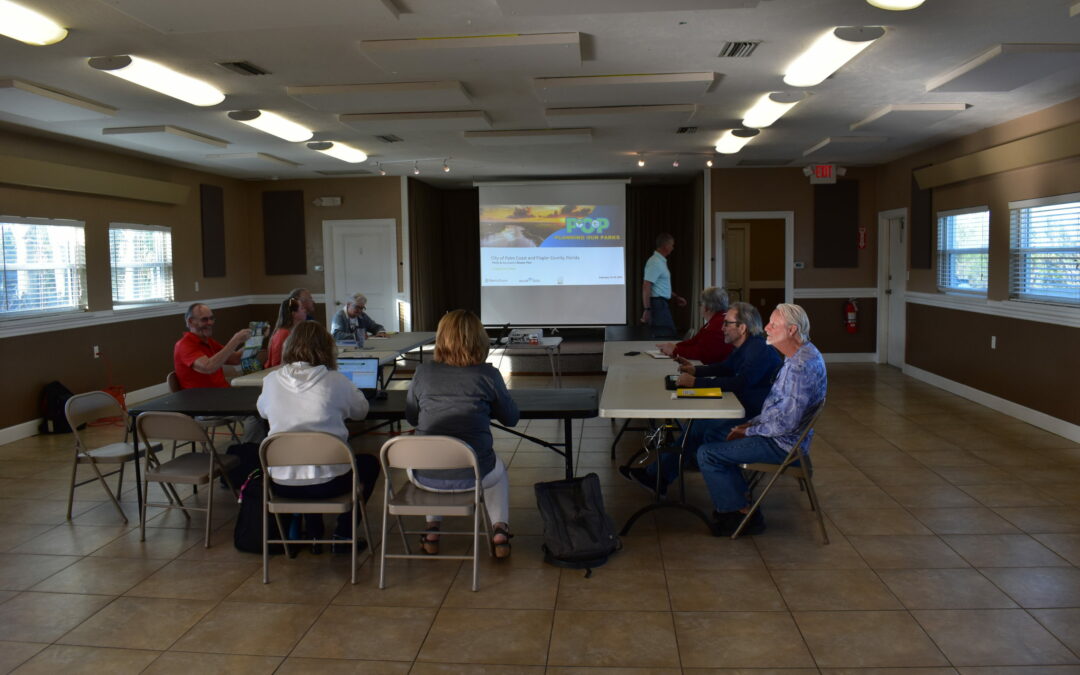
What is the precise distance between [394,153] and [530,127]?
2.13 m

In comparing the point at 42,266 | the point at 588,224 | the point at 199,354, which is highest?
the point at 588,224

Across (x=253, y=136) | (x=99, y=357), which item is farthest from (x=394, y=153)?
(x=99, y=357)

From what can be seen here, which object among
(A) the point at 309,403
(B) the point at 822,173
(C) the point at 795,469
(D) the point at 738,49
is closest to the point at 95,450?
(A) the point at 309,403

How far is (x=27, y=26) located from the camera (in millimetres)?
3936

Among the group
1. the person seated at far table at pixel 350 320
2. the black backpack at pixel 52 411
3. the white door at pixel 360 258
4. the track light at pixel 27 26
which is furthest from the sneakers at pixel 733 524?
the white door at pixel 360 258

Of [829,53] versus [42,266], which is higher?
[829,53]

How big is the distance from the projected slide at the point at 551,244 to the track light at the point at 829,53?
631cm

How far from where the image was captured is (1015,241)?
7.29 meters

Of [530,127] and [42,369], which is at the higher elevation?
[530,127]

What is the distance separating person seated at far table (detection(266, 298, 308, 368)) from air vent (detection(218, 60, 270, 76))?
161 cm

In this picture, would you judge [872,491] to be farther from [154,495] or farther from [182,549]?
[154,495]

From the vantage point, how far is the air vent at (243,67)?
4.98 metres

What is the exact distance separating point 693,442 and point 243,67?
3638 millimetres

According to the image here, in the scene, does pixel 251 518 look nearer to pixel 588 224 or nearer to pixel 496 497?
pixel 496 497
